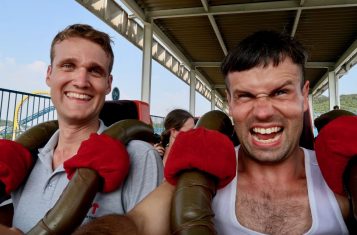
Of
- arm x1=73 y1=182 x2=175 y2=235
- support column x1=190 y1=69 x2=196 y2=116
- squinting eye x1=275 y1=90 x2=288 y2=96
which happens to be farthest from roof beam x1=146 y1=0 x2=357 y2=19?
→ arm x1=73 y1=182 x2=175 y2=235

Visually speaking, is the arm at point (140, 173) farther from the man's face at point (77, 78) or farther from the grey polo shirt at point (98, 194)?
the man's face at point (77, 78)

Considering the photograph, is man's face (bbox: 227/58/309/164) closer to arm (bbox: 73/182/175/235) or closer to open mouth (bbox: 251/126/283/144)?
open mouth (bbox: 251/126/283/144)

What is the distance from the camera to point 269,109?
1.12 m

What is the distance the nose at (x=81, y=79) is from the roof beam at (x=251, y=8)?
4.25 meters

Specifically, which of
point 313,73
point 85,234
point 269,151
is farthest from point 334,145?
point 313,73

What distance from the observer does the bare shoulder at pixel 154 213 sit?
3.39 ft

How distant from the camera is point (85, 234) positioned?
2.42 feet

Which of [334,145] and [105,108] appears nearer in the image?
[334,145]

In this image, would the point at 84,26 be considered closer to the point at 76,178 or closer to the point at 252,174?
the point at 76,178

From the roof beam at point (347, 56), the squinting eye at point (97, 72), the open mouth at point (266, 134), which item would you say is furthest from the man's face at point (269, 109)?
the roof beam at point (347, 56)

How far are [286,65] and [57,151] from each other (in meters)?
0.97

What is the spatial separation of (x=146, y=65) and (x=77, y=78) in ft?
14.0

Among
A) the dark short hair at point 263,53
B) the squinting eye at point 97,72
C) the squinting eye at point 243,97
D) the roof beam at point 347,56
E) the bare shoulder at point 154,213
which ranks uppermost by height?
the roof beam at point 347,56

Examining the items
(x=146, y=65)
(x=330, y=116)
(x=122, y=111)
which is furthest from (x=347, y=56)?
(x=122, y=111)
